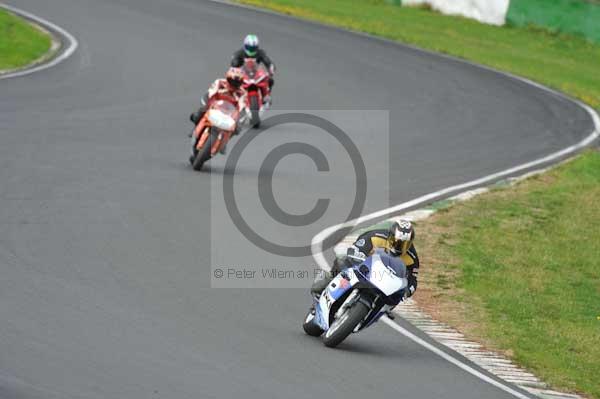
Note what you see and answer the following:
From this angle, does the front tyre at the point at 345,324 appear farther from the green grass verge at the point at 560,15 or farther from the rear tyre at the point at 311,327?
the green grass verge at the point at 560,15

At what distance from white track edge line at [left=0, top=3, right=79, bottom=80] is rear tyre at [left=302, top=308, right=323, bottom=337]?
13.3m

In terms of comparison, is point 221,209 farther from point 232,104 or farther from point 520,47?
point 520,47

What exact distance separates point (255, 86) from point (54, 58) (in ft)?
16.6

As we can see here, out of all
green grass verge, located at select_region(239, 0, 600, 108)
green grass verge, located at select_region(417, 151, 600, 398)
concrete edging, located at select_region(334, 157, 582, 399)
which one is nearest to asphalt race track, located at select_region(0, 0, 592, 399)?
concrete edging, located at select_region(334, 157, 582, 399)

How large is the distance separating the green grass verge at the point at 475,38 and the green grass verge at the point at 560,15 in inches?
9.2

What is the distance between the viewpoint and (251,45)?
22406 millimetres

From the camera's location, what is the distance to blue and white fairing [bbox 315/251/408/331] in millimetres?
10430

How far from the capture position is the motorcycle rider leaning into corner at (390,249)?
10578mm

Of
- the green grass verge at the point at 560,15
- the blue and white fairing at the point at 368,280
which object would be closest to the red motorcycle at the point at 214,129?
the blue and white fairing at the point at 368,280

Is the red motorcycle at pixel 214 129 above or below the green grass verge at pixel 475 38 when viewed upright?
above

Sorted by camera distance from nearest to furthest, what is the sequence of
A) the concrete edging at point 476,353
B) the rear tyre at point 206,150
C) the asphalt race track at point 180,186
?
the asphalt race track at point 180,186
the concrete edging at point 476,353
the rear tyre at point 206,150
